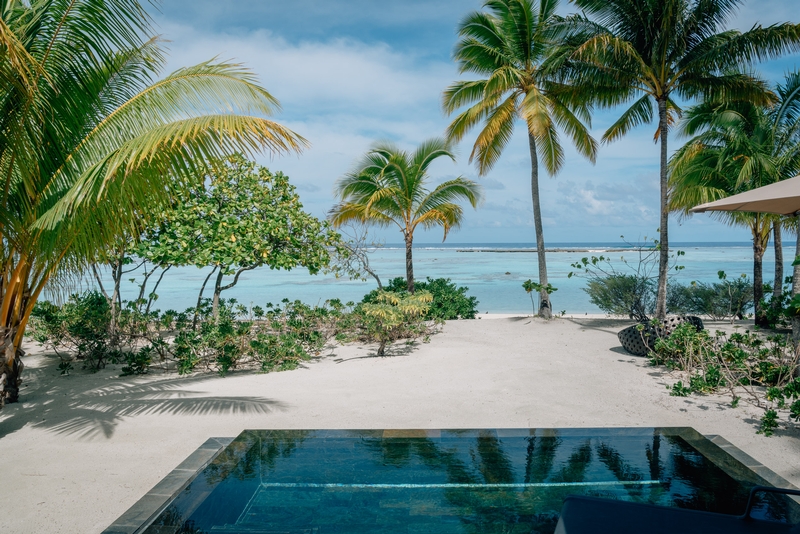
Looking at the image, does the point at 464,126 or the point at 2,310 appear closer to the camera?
the point at 2,310

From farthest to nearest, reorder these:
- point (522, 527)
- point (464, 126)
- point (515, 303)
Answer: point (515, 303), point (464, 126), point (522, 527)

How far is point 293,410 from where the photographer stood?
5746mm

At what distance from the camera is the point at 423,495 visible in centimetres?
357

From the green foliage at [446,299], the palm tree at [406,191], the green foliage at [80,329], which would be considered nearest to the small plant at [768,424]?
the green foliage at [446,299]

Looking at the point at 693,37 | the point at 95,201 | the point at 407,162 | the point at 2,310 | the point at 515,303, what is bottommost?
the point at 515,303

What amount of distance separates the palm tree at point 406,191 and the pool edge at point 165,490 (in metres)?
9.65

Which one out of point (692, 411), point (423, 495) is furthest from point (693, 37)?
point (423, 495)

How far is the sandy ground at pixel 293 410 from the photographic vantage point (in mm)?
3939

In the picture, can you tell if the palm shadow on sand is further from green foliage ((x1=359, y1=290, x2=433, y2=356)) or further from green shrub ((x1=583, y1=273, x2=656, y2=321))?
green shrub ((x1=583, y1=273, x2=656, y2=321))

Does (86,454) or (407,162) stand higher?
(407,162)

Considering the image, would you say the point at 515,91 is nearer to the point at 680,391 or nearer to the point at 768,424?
the point at 680,391

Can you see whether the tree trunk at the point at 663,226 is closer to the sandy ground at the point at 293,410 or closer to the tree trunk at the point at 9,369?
the sandy ground at the point at 293,410

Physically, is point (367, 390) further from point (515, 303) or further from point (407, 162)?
point (515, 303)

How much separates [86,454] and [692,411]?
5.89 meters
